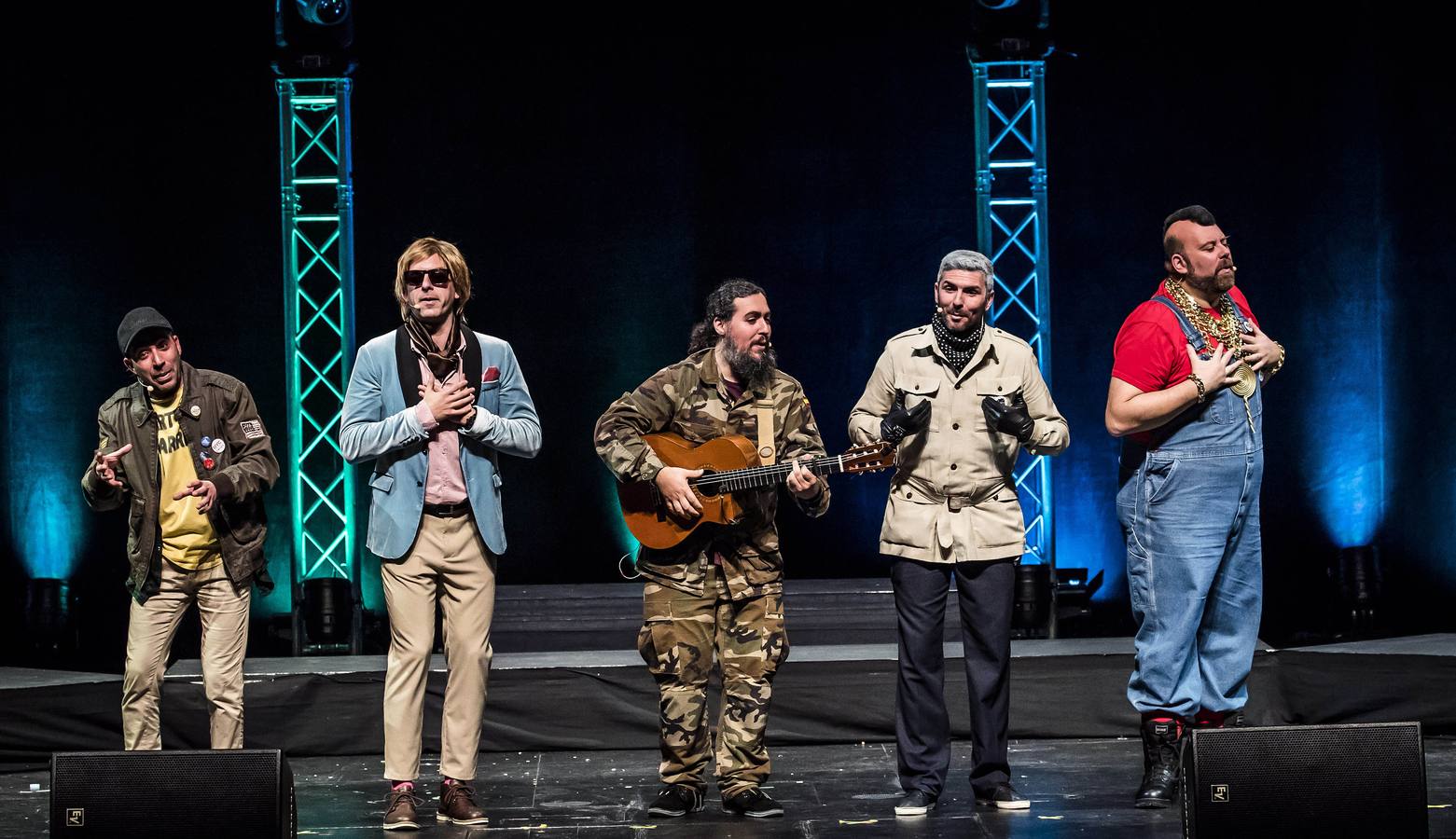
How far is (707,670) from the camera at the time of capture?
4691mm

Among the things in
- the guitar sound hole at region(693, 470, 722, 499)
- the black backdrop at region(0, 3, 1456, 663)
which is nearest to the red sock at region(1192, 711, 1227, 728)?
the guitar sound hole at region(693, 470, 722, 499)

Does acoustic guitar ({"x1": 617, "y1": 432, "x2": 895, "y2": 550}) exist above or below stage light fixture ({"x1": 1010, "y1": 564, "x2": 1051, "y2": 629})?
above

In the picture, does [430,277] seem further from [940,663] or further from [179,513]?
[940,663]

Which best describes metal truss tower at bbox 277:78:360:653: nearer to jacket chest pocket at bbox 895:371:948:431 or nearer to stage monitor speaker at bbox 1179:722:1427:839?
jacket chest pocket at bbox 895:371:948:431

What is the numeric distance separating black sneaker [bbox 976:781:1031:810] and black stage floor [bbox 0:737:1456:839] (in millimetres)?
48

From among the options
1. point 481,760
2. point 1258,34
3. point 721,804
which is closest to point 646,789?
point 721,804

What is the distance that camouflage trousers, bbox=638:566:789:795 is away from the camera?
4641 mm

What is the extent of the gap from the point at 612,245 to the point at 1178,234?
461 cm

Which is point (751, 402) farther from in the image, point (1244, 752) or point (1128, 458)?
point (1244, 752)

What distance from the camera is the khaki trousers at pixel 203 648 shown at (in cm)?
483

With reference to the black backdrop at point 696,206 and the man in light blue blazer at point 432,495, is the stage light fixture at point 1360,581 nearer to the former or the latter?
the black backdrop at point 696,206

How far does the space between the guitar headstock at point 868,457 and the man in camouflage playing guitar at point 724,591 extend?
0.17 m

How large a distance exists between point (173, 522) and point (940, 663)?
2437 millimetres

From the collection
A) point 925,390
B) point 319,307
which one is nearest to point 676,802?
point 925,390
